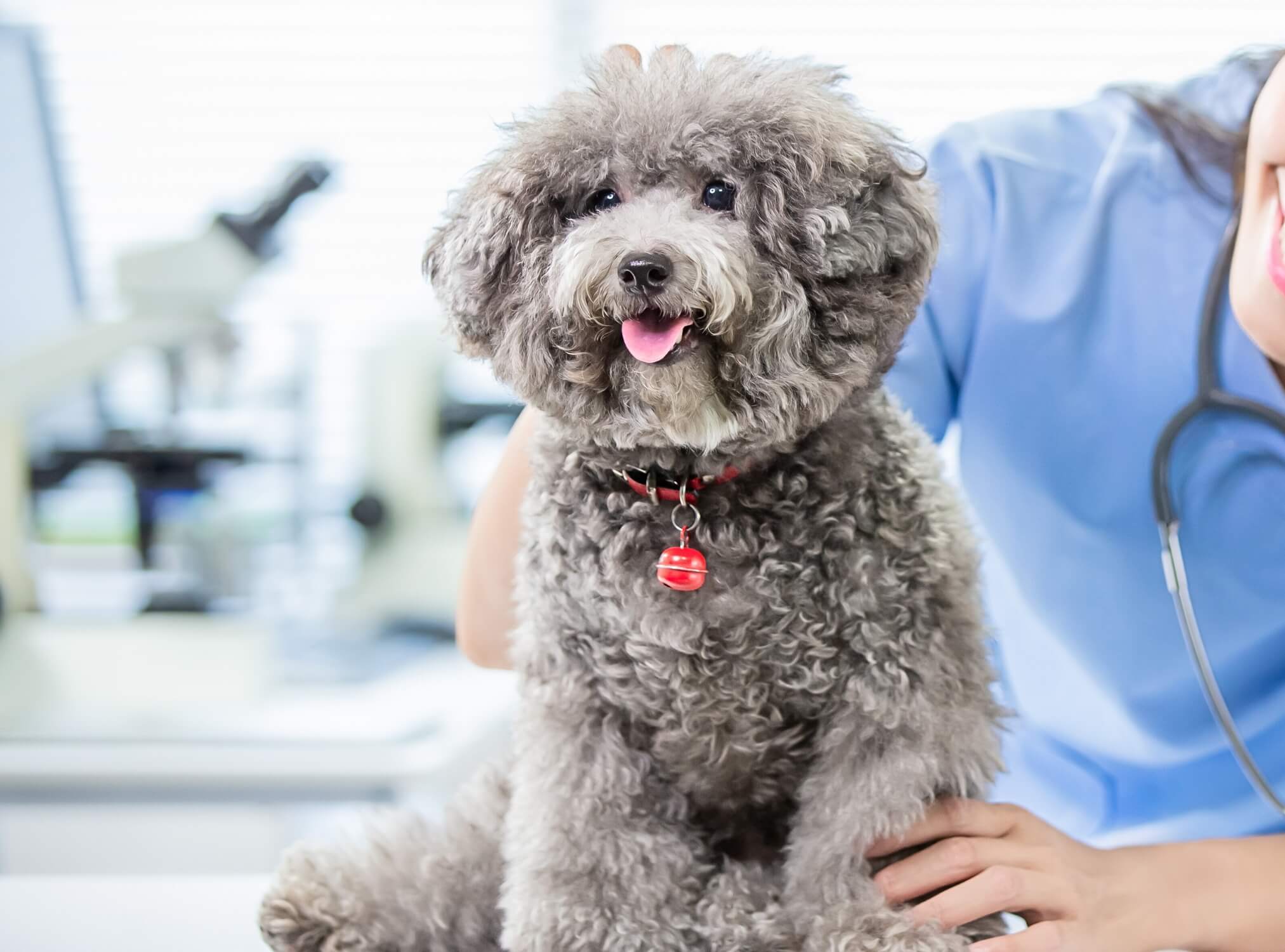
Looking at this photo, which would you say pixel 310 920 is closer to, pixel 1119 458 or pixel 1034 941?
pixel 1034 941

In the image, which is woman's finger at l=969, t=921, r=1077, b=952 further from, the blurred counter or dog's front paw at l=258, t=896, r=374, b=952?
the blurred counter

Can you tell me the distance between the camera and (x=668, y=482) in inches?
28.4

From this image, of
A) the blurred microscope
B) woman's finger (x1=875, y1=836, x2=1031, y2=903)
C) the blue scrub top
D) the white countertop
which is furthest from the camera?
the blurred microscope

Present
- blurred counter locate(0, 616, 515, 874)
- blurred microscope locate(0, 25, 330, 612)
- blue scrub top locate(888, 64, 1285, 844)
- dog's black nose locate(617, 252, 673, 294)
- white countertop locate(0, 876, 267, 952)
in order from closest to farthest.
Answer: dog's black nose locate(617, 252, 673, 294) < white countertop locate(0, 876, 267, 952) < blue scrub top locate(888, 64, 1285, 844) < blurred counter locate(0, 616, 515, 874) < blurred microscope locate(0, 25, 330, 612)

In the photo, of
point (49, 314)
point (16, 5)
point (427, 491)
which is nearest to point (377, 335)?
point (427, 491)

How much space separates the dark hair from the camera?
102 cm

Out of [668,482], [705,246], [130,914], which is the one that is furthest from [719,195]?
[130,914]

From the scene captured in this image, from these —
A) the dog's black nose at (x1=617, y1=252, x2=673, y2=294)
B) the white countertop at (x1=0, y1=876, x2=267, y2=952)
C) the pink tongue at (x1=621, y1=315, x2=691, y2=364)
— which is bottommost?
the white countertop at (x1=0, y1=876, x2=267, y2=952)

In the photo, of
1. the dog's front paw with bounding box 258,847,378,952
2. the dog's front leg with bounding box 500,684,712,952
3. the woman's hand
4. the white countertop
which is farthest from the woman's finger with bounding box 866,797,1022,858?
the white countertop

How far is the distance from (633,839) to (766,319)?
A: 362 millimetres

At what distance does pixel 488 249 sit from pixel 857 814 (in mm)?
445

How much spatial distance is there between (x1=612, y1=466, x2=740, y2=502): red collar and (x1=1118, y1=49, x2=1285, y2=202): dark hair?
0.65 meters

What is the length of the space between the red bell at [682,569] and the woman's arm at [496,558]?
0.92ft

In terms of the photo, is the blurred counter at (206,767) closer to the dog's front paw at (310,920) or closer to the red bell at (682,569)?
the dog's front paw at (310,920)
